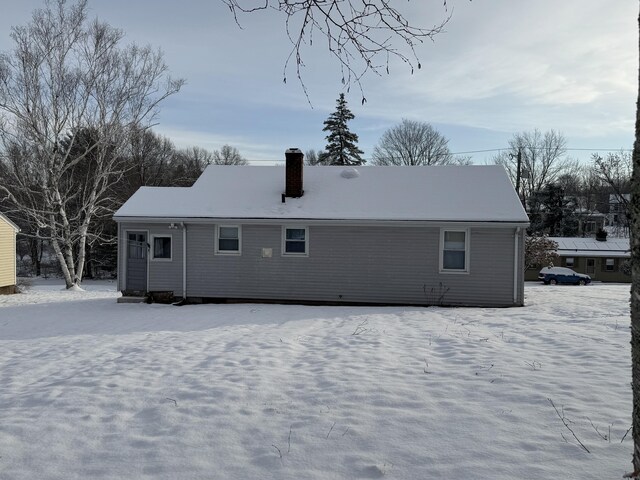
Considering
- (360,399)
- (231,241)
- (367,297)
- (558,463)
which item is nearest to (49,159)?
(231,241)

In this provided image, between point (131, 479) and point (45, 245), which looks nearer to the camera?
point (131, 479)

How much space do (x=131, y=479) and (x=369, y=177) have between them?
13976 mm

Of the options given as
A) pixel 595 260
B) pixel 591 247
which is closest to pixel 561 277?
pixel 595 260

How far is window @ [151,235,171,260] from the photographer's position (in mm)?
14742

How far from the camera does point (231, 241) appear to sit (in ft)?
47.8

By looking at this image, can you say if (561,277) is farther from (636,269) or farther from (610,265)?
(636,269)

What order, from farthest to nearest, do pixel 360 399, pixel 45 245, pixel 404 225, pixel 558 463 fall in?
pixel 45 245 → pixel 404 225 → pixel 360 399 → pixel 558 463

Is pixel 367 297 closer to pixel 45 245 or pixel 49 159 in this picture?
pixel 49 159

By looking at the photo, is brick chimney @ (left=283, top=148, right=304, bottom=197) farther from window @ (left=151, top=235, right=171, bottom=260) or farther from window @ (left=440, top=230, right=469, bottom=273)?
window @ (left=440, top=230, right=469, bottom=273)

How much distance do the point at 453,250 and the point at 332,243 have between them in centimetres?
363

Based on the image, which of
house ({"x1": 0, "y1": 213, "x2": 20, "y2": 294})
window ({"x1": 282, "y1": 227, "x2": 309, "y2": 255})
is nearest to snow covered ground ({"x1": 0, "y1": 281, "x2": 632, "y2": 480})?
window ({"x1": 282, "y1": 227, "x2": 309, "y2": 255})

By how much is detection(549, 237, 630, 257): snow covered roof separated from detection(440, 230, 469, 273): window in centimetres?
2711

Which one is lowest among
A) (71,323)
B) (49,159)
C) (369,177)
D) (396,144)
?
(71,323)

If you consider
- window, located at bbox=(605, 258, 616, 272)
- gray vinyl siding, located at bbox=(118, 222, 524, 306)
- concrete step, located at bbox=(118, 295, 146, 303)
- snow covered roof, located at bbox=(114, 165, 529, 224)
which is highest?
snow covered roof, located at bbox=(114, 165, 529, 224)
